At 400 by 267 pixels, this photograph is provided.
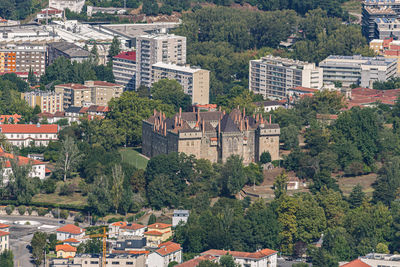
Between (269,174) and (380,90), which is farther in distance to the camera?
(380,90)

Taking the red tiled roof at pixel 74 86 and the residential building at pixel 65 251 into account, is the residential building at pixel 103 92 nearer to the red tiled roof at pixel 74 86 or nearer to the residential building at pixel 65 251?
the red tiled roof at pixel 74 86

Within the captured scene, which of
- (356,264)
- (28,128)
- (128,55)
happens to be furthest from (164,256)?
(128,55)

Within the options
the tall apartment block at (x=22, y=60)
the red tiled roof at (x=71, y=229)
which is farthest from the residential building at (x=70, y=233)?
the tall apartment block at (x=22, y=60)

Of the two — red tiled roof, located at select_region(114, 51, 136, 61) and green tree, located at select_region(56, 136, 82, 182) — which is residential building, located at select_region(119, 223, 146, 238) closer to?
green tree, located at select_region(56, 136, 82, 182)

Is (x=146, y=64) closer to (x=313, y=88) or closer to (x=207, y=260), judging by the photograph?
(x=313, y=88)

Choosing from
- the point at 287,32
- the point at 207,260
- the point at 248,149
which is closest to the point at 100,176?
the point at 248,149

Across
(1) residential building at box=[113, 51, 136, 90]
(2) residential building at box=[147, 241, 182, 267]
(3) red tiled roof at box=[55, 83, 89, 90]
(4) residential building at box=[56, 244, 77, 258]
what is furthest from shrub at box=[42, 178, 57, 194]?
(1) residential building at box=[113, 51, 136, 90]
